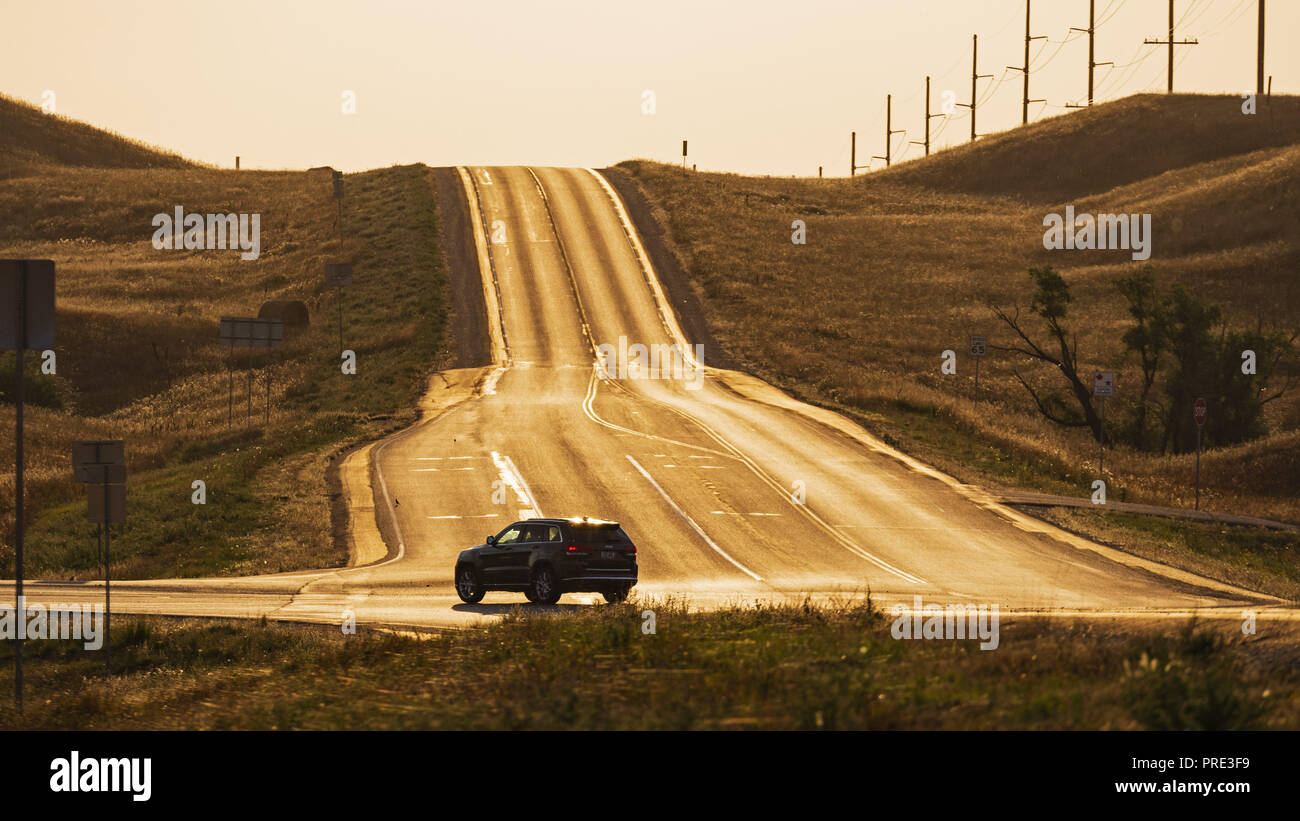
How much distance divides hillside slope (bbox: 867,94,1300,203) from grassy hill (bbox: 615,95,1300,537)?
23cm

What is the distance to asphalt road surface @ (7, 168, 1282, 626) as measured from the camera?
23.5m

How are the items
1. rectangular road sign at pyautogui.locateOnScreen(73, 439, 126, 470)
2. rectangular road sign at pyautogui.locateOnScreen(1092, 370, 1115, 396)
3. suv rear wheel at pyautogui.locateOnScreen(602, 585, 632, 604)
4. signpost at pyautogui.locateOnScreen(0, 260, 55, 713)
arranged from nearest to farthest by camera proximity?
signpost at pyautogui.locateOnScreen(0, 260, 55, 713) → rectangular road sign at pyautogui.locateOnScreen(73, 439, 126, 470) → suv rear wheel at pyautogui.locateOnScreen(602, 585, 632, 604) → rectangular road sign at pyautogui.locateOnScreen(1092, 370, 1115, 396)

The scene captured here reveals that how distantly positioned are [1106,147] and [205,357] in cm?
7908

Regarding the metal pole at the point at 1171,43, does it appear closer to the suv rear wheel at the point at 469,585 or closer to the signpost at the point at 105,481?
the suv rear wheel at the point at 469,585

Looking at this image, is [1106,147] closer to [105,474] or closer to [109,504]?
[105,474]

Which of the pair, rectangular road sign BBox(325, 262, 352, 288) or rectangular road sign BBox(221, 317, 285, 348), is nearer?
rectangular road sign BBox(221, 317, 285, 348)

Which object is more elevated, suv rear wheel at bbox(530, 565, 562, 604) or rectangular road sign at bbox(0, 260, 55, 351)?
rectangular road sign at bbox(0, 260, 55, 351)

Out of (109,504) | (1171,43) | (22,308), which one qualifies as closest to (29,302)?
(22,308)

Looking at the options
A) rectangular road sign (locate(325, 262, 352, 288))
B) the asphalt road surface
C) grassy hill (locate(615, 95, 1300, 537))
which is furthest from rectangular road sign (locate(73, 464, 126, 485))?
rectangular road sign (locate(325, 262, 352, 288))

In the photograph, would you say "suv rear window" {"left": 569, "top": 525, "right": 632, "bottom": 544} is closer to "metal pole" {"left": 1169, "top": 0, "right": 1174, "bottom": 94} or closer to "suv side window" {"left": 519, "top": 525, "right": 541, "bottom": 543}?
"suv side window" {"left": 519, "top": 525, "right": 541, "bottom": 543}

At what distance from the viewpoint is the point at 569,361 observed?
185 ft

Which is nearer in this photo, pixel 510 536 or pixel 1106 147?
pixel 510 536

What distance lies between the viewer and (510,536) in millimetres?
23500
